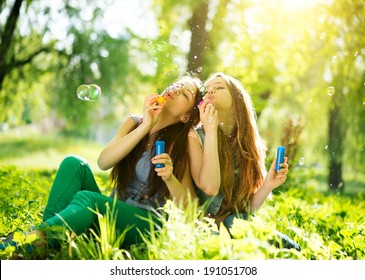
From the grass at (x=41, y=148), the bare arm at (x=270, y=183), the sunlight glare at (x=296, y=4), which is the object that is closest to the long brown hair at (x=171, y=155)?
the bare arm at (x=270, y=183)

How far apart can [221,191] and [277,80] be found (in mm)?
5871

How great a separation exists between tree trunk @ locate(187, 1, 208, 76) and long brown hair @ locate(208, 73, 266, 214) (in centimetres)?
156

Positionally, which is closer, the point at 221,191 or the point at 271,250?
the point at 271,250

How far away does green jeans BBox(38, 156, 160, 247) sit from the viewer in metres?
2.43

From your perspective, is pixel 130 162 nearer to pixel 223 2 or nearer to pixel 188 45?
pixel 188 45

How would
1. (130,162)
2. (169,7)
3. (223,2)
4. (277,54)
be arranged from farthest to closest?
(277,54), (169,7), (223,2), (130,162)

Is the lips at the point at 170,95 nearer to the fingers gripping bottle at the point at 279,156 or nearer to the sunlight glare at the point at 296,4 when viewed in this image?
the fingers gripping bottle at the point at 279,156

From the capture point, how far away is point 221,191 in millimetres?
3053

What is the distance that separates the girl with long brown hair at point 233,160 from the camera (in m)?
A: 2.96

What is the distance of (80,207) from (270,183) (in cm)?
106

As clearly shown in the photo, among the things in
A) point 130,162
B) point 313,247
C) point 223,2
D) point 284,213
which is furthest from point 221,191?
point 223,2

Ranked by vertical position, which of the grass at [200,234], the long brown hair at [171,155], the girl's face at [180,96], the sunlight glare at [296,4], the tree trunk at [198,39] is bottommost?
the grass at [200,234]

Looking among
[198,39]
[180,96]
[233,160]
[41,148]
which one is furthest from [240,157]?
[41,148]

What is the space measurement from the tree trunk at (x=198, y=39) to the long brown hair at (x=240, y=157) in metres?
1.56
